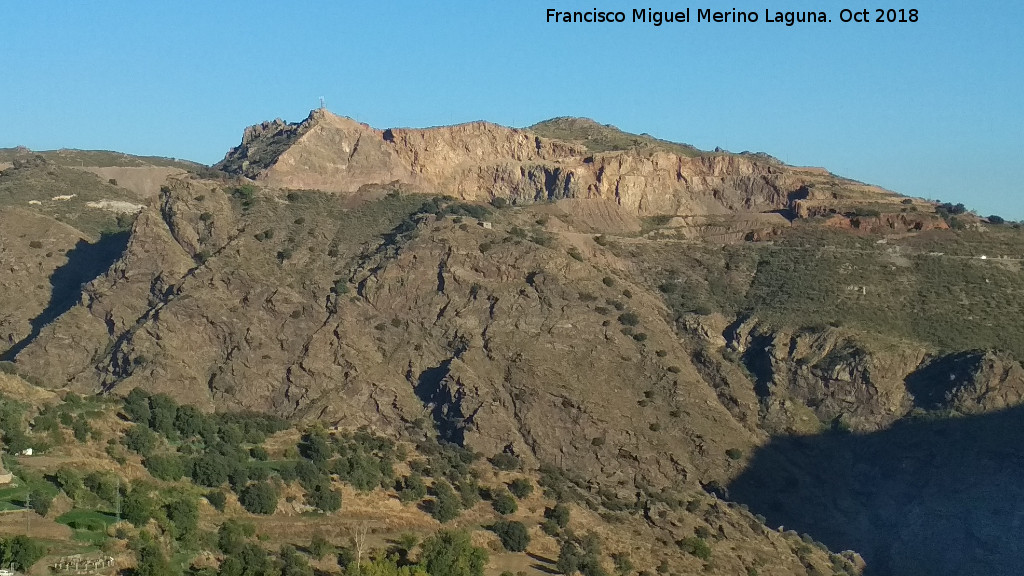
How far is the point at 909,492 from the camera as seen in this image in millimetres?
69938

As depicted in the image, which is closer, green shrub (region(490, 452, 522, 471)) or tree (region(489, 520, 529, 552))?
tree (region(489, 520, 529, 552))

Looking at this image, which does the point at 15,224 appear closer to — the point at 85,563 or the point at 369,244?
the point at 369,244

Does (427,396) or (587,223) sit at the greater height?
(587,223)

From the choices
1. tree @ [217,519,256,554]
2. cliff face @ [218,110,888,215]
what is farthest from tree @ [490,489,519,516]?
cliff face @ [218,110,888,215]

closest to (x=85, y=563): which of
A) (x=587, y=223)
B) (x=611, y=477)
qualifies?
(x=611, y=477)

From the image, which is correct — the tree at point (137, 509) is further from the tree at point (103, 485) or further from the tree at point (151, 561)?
the tree at point (151, 561)

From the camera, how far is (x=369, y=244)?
86.2 metres

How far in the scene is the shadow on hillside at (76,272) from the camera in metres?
77.2

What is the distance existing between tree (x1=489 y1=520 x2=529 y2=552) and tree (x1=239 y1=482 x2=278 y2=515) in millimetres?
6808

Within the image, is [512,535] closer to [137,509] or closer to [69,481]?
[137,509]

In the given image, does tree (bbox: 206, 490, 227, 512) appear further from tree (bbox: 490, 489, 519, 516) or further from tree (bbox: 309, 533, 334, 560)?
tree (bbox: 490, 489, 519, 516)

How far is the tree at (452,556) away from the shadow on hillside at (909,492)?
Result: 23.5 m

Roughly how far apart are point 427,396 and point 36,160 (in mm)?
47362

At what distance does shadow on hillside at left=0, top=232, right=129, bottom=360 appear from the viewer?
253 ft
